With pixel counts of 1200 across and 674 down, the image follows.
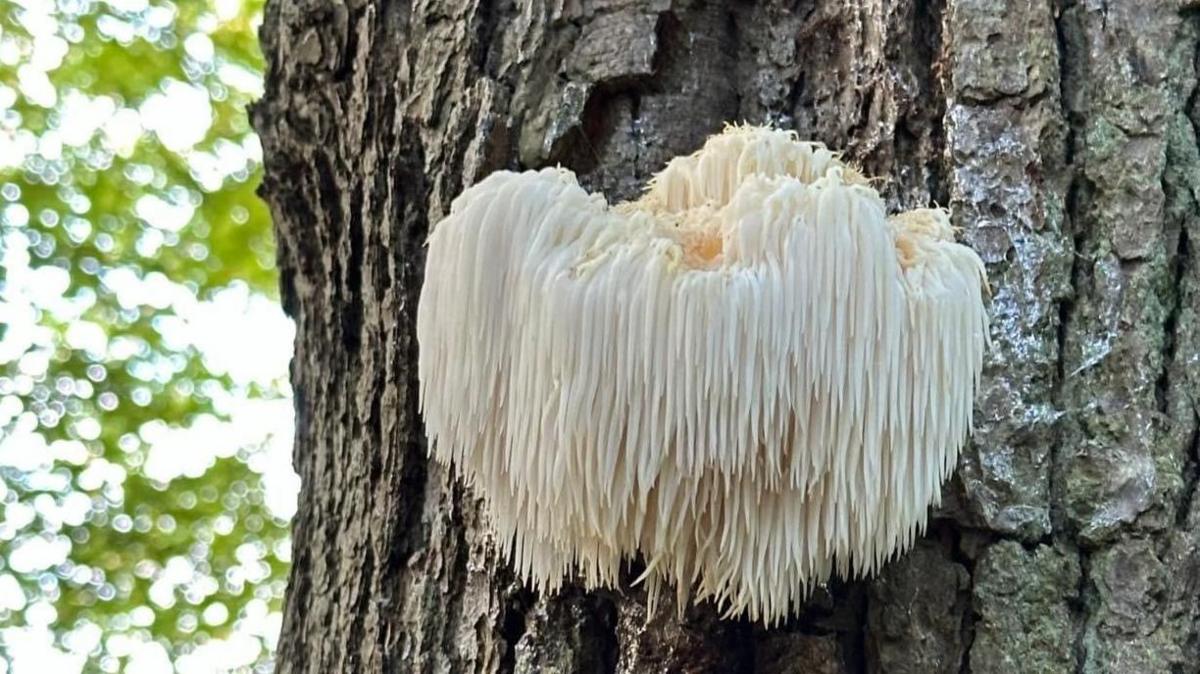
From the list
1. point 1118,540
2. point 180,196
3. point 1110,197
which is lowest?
point 1118,540

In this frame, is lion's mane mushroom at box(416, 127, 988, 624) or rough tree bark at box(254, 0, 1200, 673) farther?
rough tree bark at box(254, 0, 1200, 673)

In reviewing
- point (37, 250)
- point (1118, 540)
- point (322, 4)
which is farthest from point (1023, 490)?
point (37, 250)

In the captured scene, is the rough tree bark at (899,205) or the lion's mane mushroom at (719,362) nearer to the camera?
the lion's mane mushroom at (719,362)

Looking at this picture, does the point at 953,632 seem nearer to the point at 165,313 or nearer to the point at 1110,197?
the point at 1110,197
